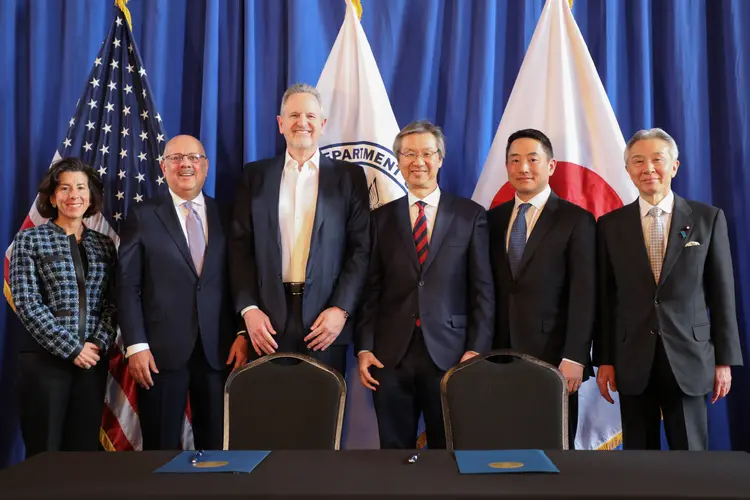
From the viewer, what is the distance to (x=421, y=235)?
2.95 m

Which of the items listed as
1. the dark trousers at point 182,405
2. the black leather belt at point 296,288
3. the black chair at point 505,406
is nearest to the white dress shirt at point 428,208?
the black leather belt at point 296,288

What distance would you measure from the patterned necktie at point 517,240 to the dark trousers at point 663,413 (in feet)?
2.20

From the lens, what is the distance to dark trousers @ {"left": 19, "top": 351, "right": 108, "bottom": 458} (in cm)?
299

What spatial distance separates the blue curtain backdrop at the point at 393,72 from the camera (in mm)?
3689

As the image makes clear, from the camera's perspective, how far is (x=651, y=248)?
111 inches

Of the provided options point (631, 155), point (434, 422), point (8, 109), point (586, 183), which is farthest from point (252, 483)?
point (8, 109)

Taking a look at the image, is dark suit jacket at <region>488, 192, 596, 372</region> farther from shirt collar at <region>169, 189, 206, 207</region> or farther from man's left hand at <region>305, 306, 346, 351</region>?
shirt collar at <region>169, 189, 206, 207</region>

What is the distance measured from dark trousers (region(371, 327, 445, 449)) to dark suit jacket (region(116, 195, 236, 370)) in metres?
0.80

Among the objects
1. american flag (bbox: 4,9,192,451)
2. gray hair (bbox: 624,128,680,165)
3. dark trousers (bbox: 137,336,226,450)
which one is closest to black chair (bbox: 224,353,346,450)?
dark trousers (bbox: 137,336,226,450)

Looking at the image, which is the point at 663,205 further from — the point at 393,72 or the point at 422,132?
the point at 393,72

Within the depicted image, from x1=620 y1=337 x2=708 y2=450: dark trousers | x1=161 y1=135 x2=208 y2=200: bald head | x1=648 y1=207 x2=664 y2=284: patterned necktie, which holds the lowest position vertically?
x1=620 y1=337 x2=708 y2=450: dark trousers

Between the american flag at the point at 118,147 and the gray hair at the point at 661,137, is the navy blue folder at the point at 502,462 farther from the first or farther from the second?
the american flag at the point at 118,147

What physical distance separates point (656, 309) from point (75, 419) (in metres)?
2.68

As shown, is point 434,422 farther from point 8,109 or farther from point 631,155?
point 8,109
